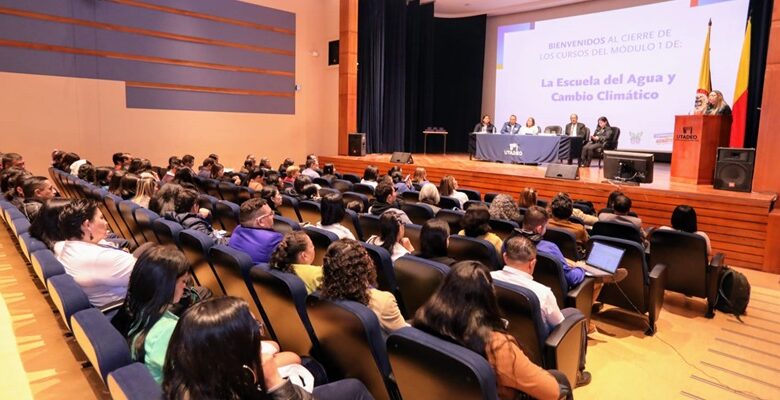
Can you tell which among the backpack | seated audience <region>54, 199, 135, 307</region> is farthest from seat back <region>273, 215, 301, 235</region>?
the backpack

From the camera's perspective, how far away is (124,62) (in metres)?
9.27

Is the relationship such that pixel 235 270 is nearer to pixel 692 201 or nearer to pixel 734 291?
pixel 734 291

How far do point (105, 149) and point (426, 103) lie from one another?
8.30 m

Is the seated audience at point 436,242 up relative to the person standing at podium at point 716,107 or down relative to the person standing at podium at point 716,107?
down

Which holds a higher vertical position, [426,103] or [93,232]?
[426,103]

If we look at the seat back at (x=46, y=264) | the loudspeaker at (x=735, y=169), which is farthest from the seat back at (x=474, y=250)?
the loudspeaker at (x=735, y=169)

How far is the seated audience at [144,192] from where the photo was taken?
182 inches

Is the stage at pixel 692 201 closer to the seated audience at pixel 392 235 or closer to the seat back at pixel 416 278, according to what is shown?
the seated audience at pixel 392 235

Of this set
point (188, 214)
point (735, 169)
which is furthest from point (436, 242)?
point (735, 169)

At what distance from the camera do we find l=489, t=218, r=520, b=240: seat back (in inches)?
151

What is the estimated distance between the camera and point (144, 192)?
4.68m

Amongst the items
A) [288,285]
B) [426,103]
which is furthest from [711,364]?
[426,103]

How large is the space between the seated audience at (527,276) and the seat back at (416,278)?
30 cm

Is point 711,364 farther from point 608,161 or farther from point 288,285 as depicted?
point 608,161
